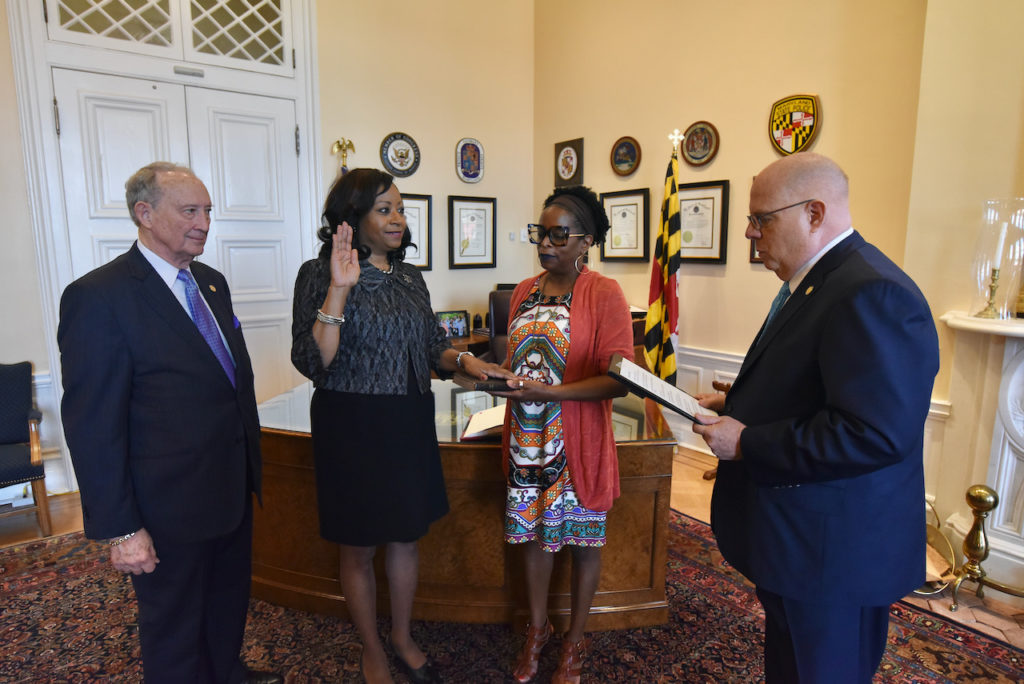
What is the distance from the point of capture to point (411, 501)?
181 centimetres

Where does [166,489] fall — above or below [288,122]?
below

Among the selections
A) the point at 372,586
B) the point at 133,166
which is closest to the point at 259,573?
the point at 372,586

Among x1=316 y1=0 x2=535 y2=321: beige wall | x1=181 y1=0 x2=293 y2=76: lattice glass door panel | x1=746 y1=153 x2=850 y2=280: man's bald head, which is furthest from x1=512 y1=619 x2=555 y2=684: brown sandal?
x1=181 y1=0 x2=293 y2=76: lattice glass door panel

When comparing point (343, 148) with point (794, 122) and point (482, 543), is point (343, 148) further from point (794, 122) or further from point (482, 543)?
point (482, 543)

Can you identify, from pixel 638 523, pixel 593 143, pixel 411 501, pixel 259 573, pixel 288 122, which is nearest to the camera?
pixel 411 501

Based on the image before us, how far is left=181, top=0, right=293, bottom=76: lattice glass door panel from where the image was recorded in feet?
12.9

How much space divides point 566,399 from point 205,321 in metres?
1.06

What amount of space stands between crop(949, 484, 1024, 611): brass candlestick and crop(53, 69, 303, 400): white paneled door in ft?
14.0

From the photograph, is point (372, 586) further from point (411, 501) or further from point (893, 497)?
point (893, 497)

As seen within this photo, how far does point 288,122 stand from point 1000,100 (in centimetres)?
422

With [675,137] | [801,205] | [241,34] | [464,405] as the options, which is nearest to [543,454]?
[464,405]

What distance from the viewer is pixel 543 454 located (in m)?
1.90

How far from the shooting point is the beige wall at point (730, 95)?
333cm

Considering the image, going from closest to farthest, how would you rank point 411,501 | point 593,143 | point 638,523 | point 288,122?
point 411,501
point 638,523
point 288,122
point 593,143
